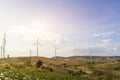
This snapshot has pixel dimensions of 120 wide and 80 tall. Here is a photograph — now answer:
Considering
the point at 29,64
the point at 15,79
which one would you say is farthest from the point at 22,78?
the point at 29,64

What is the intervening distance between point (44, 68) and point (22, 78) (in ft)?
91.7

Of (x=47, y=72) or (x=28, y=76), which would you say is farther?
(x=47, y=72)

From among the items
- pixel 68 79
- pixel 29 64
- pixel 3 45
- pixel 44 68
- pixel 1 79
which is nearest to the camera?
pixel 1 79

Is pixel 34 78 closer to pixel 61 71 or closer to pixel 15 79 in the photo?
pixel 15 79

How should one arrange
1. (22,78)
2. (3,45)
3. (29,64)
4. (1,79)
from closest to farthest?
(1,79)
(22,78)
(29,64)
(3,45)

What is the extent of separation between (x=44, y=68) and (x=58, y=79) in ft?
82.2

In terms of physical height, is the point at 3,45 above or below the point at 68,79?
above

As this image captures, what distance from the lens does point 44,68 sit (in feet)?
260

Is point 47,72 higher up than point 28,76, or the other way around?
point 28,76

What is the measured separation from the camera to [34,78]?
52.4 m

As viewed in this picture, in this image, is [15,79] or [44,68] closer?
[15,79]

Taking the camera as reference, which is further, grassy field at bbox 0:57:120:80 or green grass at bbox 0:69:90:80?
grassy field at bbox 0:57:120:80

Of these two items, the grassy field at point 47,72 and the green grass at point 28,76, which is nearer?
the green grass at point 28,76

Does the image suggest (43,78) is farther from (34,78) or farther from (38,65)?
(38,65)
